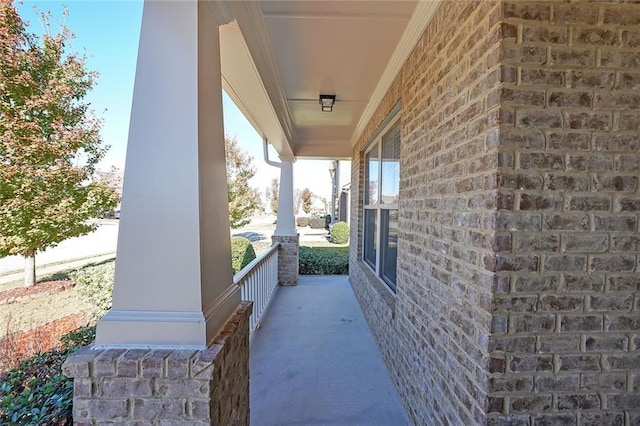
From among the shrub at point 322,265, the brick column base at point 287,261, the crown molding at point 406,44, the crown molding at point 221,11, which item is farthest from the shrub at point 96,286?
the crown molding at point 406,44

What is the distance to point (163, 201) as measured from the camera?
115cm

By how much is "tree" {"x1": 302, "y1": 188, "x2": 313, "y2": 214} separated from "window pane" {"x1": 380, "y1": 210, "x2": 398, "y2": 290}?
25.4 meters

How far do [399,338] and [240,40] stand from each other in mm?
2564

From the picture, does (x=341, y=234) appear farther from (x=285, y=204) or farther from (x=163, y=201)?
(x=163, y=201)

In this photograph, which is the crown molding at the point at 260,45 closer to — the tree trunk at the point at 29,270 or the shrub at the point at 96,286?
the shrub at the point at 96,286

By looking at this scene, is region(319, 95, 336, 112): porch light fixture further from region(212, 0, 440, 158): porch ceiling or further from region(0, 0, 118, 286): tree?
region(0, 0, 118, 286): tree

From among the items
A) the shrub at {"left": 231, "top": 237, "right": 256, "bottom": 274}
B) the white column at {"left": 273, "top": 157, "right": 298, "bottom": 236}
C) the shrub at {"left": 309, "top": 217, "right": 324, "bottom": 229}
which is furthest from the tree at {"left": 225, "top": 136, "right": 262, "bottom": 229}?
the shrub at {"left": 309, "top": 217, "right": 324, "bottom": 229}

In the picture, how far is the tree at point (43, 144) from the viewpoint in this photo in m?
3.92

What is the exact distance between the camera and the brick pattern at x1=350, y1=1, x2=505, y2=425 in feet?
3.91

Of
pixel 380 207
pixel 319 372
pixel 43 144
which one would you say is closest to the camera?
pixel 319 372

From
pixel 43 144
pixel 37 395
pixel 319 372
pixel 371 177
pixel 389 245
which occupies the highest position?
pixel 43 144

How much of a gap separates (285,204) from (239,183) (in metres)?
5.76

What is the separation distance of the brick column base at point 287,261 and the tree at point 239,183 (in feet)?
16.6

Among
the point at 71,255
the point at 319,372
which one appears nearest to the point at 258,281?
the point at 319,372
